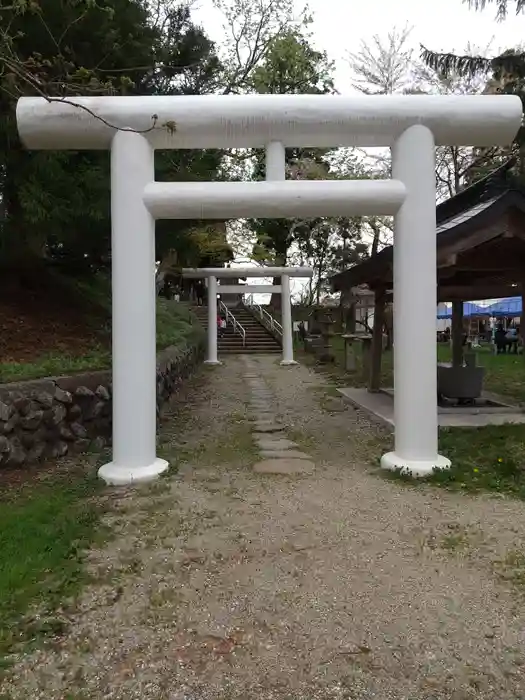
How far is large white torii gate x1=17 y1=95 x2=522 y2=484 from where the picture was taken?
4.95 m

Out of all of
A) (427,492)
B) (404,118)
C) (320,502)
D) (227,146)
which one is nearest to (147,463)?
(320,502)

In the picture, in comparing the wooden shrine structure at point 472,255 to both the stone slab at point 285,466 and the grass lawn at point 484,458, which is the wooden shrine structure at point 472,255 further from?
the stone slab at point 285,466

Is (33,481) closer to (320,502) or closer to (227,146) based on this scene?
(320,502)

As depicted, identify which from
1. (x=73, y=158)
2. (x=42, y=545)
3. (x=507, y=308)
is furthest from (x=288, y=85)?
(x=42, y=545)

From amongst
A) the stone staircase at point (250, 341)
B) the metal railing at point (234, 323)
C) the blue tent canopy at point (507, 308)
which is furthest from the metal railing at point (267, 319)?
the blue tent canopy at point (507, 308)

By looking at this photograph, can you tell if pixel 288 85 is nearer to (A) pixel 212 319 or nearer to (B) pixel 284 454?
(A) pixel 212 319

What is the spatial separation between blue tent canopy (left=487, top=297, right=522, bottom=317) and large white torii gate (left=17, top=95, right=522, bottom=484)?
57.8 feet

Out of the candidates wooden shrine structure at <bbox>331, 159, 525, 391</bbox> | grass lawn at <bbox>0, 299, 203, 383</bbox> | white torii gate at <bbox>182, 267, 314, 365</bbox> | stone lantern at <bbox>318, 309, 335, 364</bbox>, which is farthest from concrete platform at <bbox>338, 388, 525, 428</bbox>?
white torii gate at <bbox>182, 267, 314, 365</bbox>

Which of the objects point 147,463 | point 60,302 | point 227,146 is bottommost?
point 147,463

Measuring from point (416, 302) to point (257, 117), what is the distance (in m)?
2.15

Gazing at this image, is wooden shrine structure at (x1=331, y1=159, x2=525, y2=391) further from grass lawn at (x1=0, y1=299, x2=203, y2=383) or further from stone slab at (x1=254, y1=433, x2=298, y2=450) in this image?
grass lawn at (x1=0, y1=299, x2=203, y2=383)

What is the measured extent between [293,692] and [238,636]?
43cm

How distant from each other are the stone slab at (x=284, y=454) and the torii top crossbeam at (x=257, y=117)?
3.10 meters

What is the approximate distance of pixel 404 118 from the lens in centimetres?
500
